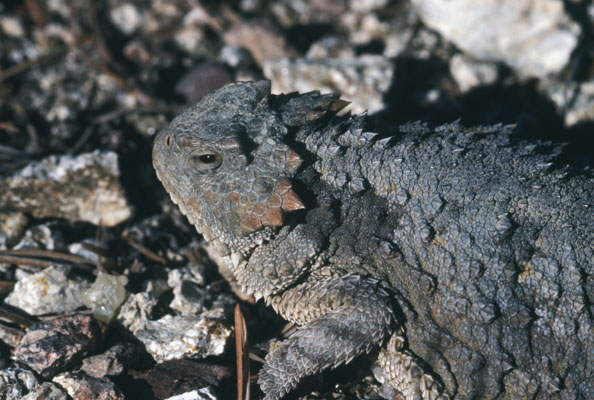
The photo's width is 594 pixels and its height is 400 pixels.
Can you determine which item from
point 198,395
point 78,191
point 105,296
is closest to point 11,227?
point 78,191

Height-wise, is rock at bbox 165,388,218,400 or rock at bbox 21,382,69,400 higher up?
rock at bbox 165,388,218,400

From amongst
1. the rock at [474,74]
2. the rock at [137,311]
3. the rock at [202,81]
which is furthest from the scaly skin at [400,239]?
the rock at [474,74]

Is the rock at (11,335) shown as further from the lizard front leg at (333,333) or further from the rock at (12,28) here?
the rock at (12,28)

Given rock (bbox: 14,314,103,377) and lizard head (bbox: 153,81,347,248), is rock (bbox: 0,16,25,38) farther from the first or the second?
rock (bbox: 14,314,103,377)

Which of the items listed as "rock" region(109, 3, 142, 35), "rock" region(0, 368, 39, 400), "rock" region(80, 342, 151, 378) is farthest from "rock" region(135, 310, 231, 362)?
"rock" region(109, 3, 142, 35)

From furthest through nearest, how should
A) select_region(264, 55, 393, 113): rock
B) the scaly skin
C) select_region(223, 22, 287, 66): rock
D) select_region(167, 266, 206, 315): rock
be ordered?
select_region(223, 22, 287, 66): rock < select_region(264, 55, 393, 113): rock < select_region(167, 266, 206, 315): rock < the scaly skin

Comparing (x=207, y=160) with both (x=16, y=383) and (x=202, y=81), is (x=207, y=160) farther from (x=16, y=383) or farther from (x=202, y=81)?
(x=202, y=81)
